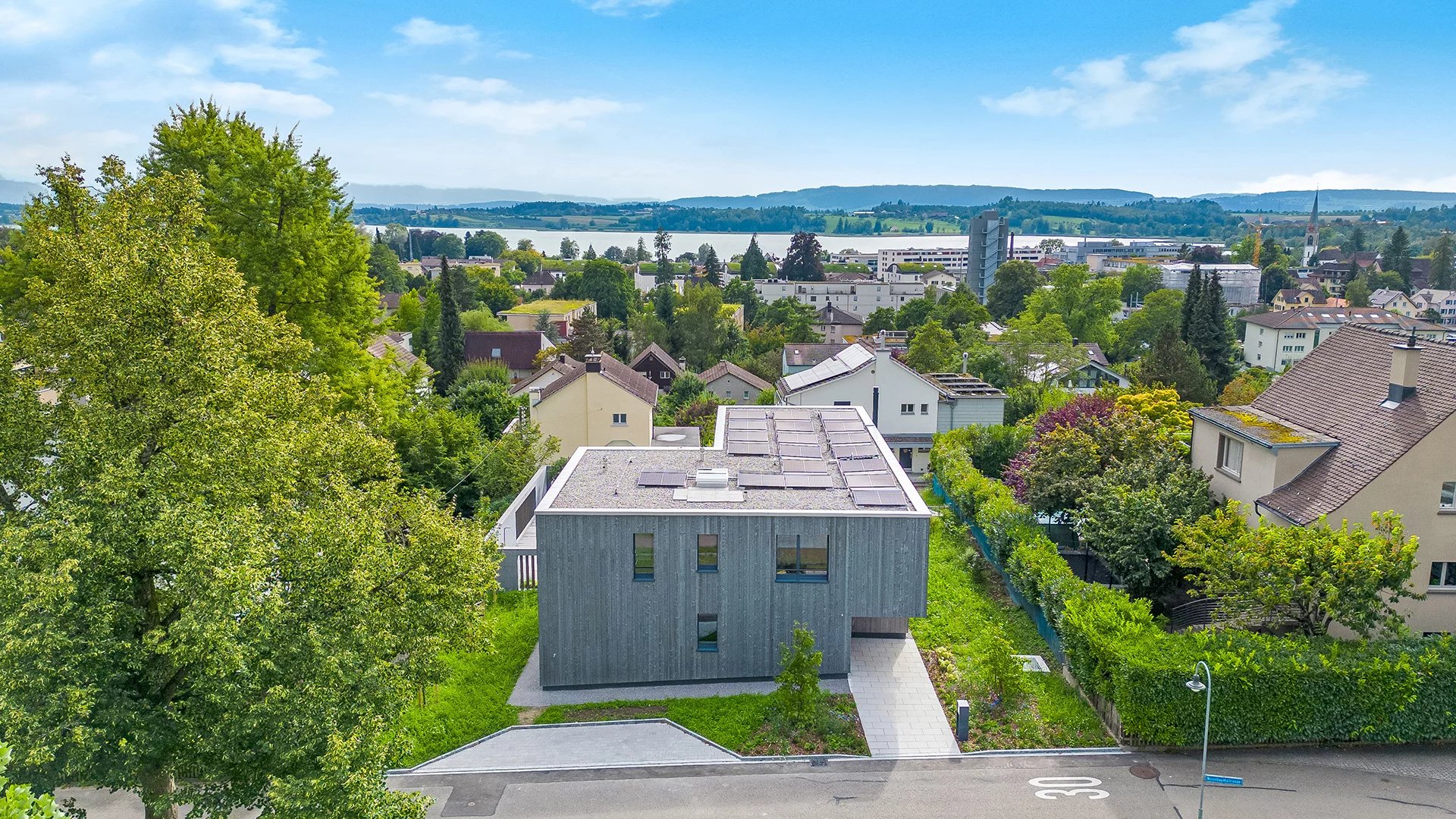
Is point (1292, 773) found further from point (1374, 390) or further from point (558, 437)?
point (558, 437)

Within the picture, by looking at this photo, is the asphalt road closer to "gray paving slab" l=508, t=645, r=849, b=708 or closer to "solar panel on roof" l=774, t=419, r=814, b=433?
"gray paving slab" l=508, t=645, r=849, b=708

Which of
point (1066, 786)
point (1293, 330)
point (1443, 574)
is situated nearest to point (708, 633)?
point (1066, 786)

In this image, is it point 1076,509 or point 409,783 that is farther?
point 1076,509

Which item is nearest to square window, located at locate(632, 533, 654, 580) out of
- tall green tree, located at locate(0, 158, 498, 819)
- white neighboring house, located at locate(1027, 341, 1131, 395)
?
tall green tree, located at locate(0, 158, 498, 819)

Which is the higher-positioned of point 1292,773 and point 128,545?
point 128,545

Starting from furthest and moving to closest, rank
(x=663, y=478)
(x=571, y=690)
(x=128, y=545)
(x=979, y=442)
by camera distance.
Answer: (x=979, y=442) → (x=663, y=478) → (x=571, y=690) → (x=128, y=545)

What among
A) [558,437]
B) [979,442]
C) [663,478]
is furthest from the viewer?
[979,442]

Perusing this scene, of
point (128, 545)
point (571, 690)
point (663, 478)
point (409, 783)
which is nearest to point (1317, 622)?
point (663, 478)
